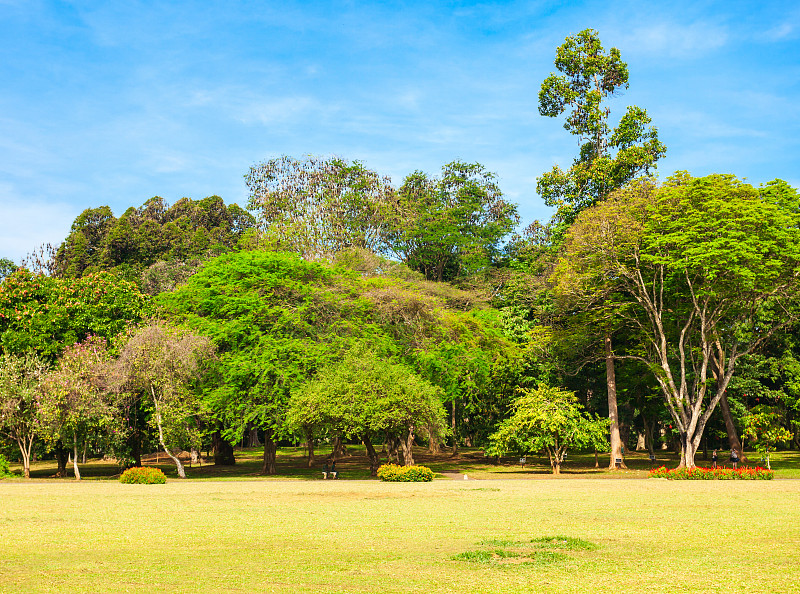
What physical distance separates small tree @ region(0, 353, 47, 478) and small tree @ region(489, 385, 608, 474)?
27364mm

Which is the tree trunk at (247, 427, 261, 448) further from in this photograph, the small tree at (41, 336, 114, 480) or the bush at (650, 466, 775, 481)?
the bush at (650, 466, 775, 481)

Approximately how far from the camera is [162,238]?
9081cm

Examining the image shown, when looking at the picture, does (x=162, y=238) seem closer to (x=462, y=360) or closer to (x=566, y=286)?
(x=462, y=360)

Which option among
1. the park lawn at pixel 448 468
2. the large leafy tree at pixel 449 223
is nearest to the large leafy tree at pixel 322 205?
the large leafy tree at pixel 449 223

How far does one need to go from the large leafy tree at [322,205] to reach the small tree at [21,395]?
24.8 meters

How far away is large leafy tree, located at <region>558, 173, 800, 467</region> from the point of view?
39125 mm

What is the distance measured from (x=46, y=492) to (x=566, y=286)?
98.9ft

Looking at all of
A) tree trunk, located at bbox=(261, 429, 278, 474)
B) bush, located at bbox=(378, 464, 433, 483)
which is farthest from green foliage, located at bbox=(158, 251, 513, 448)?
bush, located at bbox=(378, 464, 433, 483)

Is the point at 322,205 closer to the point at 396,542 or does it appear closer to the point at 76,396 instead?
the point at 76,396

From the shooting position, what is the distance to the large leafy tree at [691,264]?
128 feet

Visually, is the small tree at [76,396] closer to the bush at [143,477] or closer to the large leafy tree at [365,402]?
the bush at [143,477]

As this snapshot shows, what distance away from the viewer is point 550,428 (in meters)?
42.9

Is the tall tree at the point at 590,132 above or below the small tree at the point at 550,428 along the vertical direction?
above

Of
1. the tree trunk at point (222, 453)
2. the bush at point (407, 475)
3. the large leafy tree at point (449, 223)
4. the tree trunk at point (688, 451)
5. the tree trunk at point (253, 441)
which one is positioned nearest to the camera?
the bush at point (407, 475)
